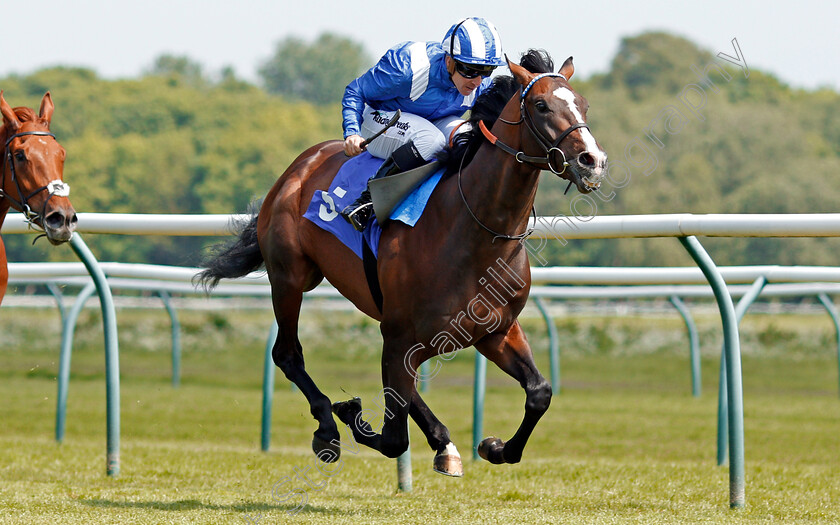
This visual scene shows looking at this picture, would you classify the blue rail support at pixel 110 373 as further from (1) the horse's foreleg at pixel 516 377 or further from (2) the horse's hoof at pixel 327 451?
(1) the horse's foreleg at pixel 516 377

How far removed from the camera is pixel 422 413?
4750 mm

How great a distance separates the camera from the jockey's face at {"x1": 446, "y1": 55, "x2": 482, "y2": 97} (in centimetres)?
454

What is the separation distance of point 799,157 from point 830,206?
246 inches

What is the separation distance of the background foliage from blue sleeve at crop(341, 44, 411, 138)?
14250 mm

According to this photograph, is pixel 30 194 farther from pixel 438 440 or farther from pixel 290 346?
pixel 438 440

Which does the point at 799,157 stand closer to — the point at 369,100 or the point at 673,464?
the point at 673,464

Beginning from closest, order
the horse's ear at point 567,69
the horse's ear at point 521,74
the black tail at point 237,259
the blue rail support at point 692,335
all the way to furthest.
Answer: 1. the horse's ear at point 521,74
2. the horse's ear at point 567,69
3. the black tail at point 237,259
4. the blue rail support at point 692,335

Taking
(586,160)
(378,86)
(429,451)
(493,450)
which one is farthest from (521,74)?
(429,451)

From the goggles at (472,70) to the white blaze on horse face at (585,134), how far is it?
566 mm

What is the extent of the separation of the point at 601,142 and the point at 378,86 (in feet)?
130

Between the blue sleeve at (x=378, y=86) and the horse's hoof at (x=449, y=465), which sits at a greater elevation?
the blue sleeve at (x=378, y=86)

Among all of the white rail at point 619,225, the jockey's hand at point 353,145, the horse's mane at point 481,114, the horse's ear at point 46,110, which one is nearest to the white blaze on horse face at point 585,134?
the horse's mane at point 481,114

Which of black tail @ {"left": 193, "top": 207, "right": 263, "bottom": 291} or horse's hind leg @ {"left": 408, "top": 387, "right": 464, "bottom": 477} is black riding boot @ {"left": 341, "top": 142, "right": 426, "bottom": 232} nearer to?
horse's hind leg @ {"left": 408, "top": 387, "right": 464, "bottom": 477}

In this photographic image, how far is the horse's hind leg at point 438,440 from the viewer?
4484mm
